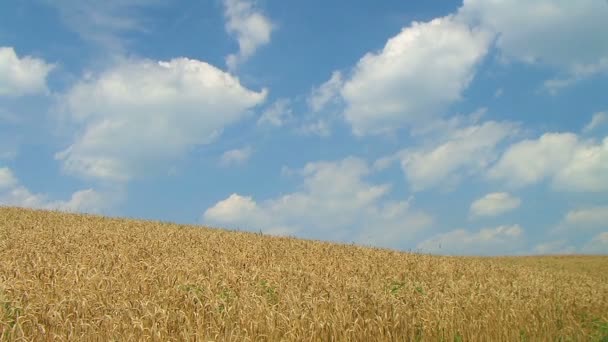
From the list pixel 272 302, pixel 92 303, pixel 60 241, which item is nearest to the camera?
pixel 92 303

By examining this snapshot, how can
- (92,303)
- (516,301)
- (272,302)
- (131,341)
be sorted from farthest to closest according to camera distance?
1. (516,301)
2. (272,302)
3. (92,303)
4. (131,341)

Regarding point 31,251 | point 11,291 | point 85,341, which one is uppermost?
point 31,251

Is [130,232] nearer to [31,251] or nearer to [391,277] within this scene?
[31,251]

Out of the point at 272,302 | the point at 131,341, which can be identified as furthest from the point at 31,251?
the point at 131,341

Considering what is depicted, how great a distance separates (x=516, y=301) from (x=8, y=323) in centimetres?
909

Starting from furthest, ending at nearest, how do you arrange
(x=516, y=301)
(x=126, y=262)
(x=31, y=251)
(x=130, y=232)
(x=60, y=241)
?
1. (x=130, y=232)
2. (x=60, y=241)
3. (x=31, y=251)
4. (x=126, y=262)
5. (x=516, y=301)

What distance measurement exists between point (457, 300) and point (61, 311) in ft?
22.1

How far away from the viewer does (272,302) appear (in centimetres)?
925

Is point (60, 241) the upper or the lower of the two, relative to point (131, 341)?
Result: upper

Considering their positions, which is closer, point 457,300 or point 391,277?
point 457,300

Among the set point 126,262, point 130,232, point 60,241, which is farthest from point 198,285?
point 130,232

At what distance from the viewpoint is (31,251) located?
13500mm

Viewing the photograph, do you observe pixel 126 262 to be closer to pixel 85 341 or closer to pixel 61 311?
pixel 61 311

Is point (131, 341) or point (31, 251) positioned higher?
point (31, 251)
